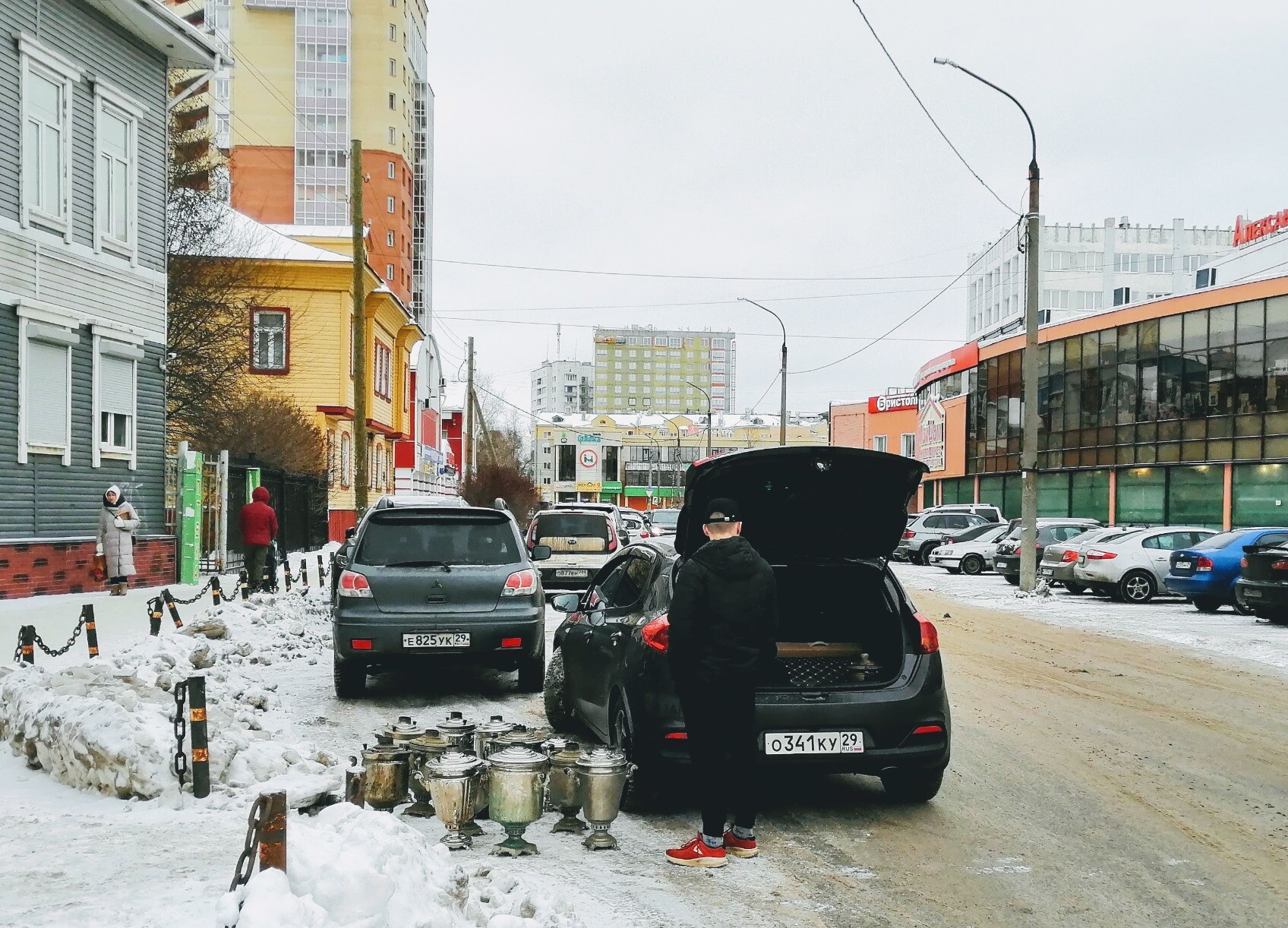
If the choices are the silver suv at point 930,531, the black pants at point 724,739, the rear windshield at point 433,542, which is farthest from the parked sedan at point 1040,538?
the black pants at point 724,739

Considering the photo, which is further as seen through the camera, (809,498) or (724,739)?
(809,498)

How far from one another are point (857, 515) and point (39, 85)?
15.4 metres

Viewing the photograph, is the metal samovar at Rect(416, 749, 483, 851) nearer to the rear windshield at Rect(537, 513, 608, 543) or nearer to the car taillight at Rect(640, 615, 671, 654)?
the car taillight at Rect(640, 615, 671, 654)

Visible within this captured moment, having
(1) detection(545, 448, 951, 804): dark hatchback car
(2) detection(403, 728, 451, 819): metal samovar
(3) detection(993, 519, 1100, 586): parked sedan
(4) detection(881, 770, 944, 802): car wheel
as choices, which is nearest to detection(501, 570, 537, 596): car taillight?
(1) detection(545, 448, 951, 804): dark hatchback car

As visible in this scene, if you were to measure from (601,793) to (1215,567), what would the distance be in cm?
1742

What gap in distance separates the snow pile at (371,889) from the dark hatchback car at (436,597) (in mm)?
5169

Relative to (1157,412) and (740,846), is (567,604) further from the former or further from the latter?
(1157,412)

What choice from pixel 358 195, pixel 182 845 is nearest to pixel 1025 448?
pixel 358 195

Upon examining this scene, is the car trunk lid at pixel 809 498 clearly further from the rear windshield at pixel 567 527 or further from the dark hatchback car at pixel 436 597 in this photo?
the rear windshield at pixel 567 527

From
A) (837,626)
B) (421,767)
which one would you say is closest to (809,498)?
(837,626)

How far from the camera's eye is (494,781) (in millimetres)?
5621

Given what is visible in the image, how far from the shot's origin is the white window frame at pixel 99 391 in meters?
18.9

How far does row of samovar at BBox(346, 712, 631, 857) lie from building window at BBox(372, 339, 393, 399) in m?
38.2

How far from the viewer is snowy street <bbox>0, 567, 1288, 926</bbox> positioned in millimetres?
4812
